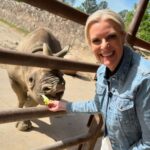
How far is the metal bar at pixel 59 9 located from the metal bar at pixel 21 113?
Answer: 0.73 metres

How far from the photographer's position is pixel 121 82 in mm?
2242

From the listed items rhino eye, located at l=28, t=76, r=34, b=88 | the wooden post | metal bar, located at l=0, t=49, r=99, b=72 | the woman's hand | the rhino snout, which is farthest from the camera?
rhino eye, located at l=28, t=76, r=34, b=88

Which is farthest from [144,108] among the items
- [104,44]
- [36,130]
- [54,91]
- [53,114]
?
[36,130]

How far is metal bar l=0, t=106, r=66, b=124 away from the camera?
8.70 feet

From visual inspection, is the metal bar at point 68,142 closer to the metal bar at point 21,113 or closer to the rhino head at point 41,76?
the metal bar at point 21,113

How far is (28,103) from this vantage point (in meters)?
5.62

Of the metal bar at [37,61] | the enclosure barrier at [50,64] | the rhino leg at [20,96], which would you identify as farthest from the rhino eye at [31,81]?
the metal bar at [37,61]

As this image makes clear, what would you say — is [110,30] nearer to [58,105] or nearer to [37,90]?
[58,105]

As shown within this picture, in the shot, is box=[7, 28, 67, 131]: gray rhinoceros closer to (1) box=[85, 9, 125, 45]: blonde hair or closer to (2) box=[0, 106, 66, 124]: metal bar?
(2) box=[0, 106, 66, 124]: metal bar

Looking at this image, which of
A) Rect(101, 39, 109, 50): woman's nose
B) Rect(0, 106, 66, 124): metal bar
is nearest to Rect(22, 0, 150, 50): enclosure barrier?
Rect(101, 39, 109, 50): woman's nose

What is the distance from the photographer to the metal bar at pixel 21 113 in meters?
2.65

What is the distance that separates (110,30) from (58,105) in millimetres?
1001

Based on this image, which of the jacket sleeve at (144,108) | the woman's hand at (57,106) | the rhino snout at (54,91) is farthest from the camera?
the rhino snout at (54,91)

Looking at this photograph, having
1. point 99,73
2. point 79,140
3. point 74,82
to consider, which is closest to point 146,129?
point 99,73
